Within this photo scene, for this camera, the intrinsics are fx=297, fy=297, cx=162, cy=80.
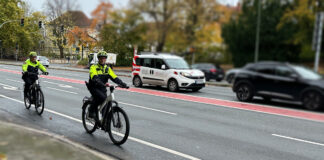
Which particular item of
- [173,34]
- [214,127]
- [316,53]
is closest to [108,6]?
[173,34]

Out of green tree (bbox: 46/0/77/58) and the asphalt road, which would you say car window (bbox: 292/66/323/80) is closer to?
the asphalt road

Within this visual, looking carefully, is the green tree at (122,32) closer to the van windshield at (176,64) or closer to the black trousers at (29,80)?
the black trousers at (29,80)

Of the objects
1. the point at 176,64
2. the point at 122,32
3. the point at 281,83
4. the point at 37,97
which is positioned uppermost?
the point at 122,32

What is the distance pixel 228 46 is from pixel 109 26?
14.3 ft

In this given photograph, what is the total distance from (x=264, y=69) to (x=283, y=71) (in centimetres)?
74

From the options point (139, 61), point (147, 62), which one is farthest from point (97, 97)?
point (139, 61)

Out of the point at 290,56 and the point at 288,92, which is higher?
the point at 290,56

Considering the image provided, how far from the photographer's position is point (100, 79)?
5.46 meters

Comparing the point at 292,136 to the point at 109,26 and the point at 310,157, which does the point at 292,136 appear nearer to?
the point at 310,157

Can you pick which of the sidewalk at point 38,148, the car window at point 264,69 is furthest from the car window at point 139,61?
the sidewalk at point 38,148

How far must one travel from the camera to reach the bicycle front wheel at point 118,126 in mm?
5055

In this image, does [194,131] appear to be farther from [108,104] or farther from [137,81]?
[137,81]

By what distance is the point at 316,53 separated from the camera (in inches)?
443

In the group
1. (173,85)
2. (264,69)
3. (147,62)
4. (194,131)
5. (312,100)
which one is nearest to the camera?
(194,131)
